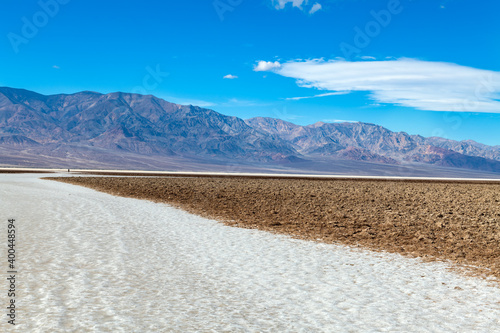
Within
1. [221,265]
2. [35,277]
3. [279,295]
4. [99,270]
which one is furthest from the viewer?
[221,265]

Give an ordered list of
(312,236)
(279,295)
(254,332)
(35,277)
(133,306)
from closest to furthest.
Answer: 1. (254,332)
2. (133,306)
3. (279,295)
4. (35,277)
5. (312,236)

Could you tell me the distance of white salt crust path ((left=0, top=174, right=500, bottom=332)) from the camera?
7.00 metres

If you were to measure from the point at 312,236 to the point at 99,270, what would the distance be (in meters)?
9.01

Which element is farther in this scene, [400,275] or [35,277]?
[400,275]

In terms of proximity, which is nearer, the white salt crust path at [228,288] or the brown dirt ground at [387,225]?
the white salt crust path at [228,288]

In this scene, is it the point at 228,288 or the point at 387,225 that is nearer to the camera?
the point at 228,288

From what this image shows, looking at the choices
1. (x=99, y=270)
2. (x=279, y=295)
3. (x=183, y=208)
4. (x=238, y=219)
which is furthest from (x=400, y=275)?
(x=183, y=208)

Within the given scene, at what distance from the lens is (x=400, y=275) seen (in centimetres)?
1070

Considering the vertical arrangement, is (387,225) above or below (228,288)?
above

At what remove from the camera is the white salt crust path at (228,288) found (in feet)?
23.0

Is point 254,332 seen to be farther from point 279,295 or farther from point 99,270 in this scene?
point 99,270

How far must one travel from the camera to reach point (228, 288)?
9.02 meters

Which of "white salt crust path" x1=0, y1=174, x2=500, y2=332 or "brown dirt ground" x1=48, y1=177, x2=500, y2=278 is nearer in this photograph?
"white salt crust path" x1=0, y1=174, x2=500, y2=332

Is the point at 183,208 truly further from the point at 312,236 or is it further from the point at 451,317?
the point at 451,317
